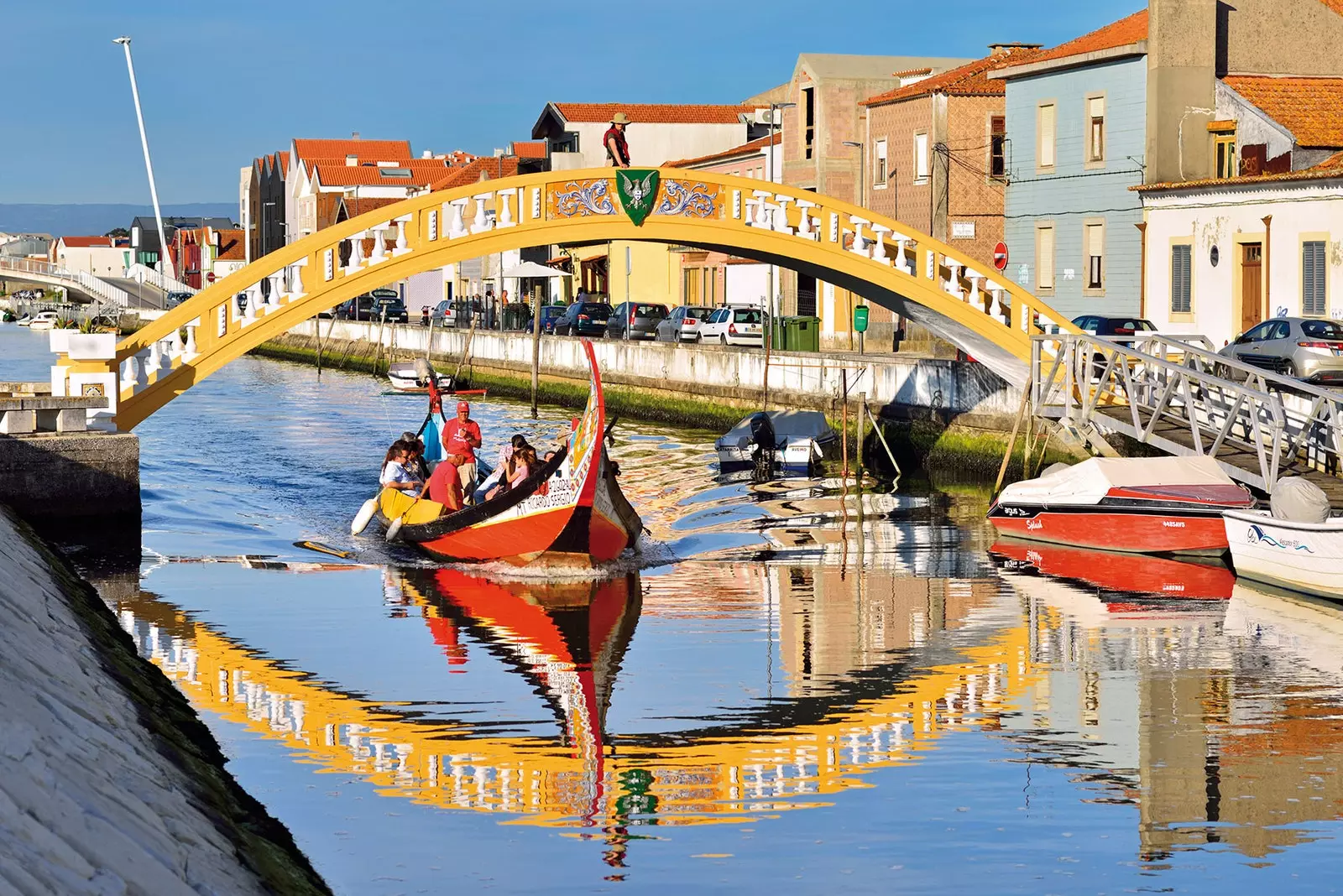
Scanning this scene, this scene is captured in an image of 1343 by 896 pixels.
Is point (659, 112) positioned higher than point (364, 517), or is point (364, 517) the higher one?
point (659, 112)

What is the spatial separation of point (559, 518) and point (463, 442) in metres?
4.40

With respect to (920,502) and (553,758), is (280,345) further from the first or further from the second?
(553,758)

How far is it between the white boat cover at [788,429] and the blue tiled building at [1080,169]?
34.1 feet

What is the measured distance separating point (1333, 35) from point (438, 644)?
35878 millimetres

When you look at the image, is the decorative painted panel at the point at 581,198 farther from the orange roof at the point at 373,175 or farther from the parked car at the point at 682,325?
the orange roof at the point at 373,175

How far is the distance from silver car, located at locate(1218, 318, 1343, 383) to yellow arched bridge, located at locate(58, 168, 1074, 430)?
16.1 feet

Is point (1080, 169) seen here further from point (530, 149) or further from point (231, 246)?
point (231, 246)

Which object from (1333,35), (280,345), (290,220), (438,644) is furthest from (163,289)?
(438,644)

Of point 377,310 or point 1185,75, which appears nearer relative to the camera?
point 1185,75

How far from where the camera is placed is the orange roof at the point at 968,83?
57.7 metres

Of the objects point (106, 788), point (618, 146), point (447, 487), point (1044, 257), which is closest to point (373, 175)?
point (1044, 257)

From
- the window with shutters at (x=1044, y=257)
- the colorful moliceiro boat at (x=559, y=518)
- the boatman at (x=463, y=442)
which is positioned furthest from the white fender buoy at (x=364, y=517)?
the window with shutters at (x=1044, y=257)

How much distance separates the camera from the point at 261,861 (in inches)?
429

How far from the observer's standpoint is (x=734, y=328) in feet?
199
